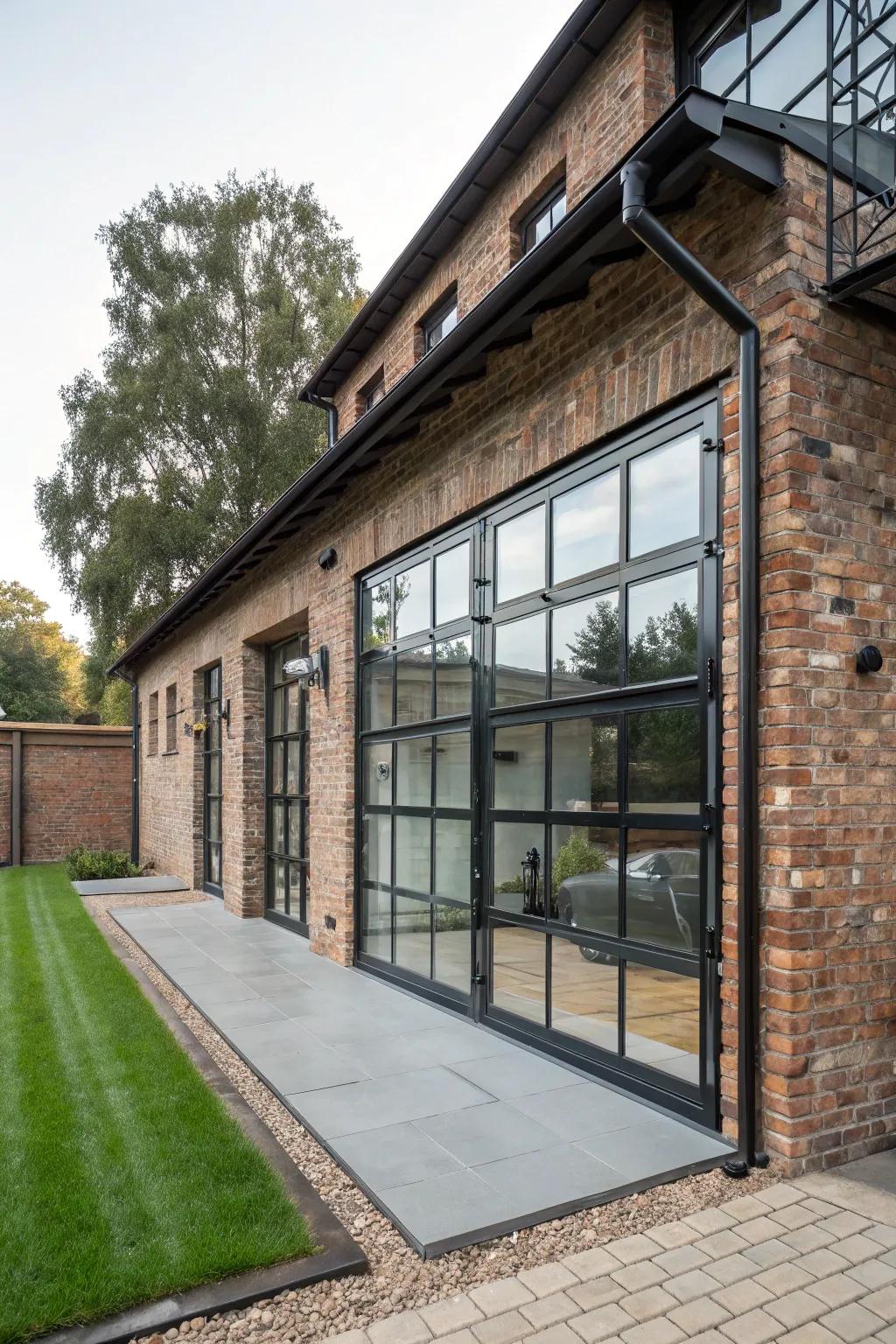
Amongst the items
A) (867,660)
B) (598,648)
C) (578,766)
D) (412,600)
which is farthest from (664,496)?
(412,600)

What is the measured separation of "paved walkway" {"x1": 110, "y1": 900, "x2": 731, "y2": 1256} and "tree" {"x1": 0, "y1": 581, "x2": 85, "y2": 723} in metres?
27.0

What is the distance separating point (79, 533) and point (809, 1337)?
19210 millimetres

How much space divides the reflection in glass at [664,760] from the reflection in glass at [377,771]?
115 inches

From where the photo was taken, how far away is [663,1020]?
3791mm

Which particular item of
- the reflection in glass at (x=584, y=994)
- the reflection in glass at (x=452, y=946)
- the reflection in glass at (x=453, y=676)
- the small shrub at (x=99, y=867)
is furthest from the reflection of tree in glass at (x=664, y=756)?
the small shrub at (x=99, y=867)

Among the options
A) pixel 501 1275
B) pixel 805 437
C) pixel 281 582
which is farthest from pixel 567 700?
pixel 281 582

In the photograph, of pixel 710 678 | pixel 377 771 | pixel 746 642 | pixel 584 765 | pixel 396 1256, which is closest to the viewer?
pixel 396 1256

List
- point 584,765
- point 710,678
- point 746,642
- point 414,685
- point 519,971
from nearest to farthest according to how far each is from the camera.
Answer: point 746,642
point 710,678
point 584,765
point 519,971
point 414,685

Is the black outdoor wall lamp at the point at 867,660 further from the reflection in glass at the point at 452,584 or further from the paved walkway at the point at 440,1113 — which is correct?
the reflection in glass at the point at 452,584

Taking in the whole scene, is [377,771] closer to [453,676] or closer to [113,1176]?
[453,676]

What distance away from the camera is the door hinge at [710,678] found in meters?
3.53

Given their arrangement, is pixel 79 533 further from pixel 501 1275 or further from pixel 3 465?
pixel 501 1275

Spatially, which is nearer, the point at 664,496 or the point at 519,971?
the point at 664,496

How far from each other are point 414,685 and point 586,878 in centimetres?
229
